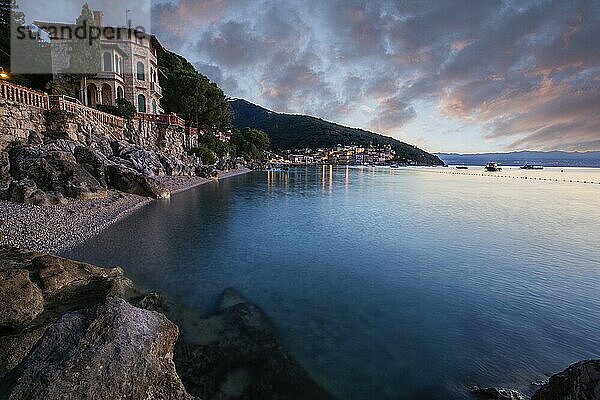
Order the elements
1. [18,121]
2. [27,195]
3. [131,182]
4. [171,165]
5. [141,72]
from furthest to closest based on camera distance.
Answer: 1. [141,72]
2. [171,165]
3. [131,182]
4. [18,121]
5. [27,195]

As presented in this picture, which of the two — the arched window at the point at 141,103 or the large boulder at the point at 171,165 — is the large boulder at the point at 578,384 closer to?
the large boulder at the point at 171,165

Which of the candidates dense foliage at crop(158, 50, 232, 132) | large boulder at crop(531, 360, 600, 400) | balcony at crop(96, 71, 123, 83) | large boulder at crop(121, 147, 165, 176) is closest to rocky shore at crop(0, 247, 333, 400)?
large boulder at crop(531, 360, 600, 400)

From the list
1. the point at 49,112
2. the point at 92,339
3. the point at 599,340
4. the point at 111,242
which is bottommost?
the point at 599,340

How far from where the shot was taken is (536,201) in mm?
38562

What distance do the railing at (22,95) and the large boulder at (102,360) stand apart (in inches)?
943

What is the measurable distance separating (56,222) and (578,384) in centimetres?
1886

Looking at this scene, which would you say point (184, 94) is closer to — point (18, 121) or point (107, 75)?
point (107, 75)

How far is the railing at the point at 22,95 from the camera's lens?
2009 centimetres

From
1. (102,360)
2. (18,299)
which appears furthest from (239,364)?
(18,299)

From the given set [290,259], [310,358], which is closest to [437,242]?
[290,259]

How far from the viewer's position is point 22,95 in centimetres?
2178

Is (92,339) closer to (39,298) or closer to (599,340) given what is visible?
(39,298)

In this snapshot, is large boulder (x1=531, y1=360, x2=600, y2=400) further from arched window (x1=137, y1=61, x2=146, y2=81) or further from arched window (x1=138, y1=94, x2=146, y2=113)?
arched window (x1=137, y1=61, x2=146, y2=81)

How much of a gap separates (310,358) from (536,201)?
43.2 meters
